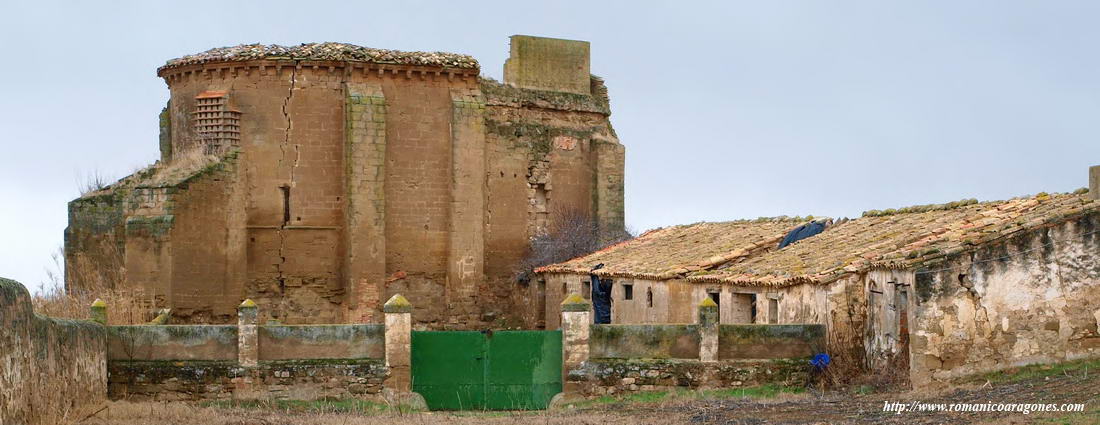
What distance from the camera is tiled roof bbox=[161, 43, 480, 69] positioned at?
3036cm

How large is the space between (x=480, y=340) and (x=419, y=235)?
10.0m

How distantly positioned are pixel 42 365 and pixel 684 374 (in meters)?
9.06

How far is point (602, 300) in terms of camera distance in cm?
2844

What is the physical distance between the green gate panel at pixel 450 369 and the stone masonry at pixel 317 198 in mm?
9174

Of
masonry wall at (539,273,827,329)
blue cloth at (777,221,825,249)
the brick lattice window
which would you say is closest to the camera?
masonry wall at (539,273,827,329)

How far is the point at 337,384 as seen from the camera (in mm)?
20781

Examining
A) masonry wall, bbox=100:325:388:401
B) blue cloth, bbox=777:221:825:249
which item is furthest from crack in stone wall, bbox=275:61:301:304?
blue cloth, bbox=777:221:825:249

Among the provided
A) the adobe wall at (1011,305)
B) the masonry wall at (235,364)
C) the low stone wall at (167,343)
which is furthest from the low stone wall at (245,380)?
the adobe wall at (1011,305)

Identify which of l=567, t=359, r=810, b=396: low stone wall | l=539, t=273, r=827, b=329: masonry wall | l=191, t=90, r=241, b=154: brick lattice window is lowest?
l=567, t=359, r=810, b=396: low stone wall

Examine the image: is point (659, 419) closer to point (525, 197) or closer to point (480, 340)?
point (480, 340)

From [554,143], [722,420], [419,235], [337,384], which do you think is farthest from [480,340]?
[554,143]

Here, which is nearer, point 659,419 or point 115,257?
point 659,419

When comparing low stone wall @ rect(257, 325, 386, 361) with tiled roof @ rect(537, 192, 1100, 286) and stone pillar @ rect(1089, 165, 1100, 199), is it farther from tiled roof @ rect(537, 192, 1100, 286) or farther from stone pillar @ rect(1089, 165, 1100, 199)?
stone pillar @ rect(1089, 165, 1100, 199)

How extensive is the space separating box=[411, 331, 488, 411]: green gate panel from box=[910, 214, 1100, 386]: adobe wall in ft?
21.1
